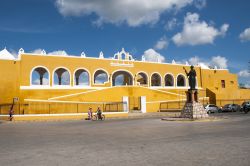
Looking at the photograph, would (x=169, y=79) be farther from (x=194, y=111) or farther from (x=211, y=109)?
(x=194, y=111)

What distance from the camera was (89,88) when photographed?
39.0 m

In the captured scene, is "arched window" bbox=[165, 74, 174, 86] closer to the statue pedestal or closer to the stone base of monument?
the statue pedestal

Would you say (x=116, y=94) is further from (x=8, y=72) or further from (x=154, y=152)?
(x=154, y=152)

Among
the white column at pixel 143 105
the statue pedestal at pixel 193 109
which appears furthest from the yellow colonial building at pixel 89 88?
the statue pedestal at pixel 193 109

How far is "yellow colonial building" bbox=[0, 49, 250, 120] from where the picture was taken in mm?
33312

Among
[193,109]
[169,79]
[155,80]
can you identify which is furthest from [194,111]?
[155,80]

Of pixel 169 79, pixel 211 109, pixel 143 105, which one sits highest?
pixel 169 79

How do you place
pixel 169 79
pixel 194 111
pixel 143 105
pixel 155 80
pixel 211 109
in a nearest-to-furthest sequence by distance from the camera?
pixel 194 111
pixel 211 109
pixel 143 105
pixel 169 79
pixel 155 80

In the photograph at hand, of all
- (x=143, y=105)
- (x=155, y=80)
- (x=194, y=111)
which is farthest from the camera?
(x=155, y=80)

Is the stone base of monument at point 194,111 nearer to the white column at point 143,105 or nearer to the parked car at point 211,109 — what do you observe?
the parked car at point 211,109

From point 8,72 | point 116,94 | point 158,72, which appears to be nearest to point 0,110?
point 8,72

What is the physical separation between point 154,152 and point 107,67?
3351 cm

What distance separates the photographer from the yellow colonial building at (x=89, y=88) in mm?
33312

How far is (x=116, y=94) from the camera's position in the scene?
38.1 metres
